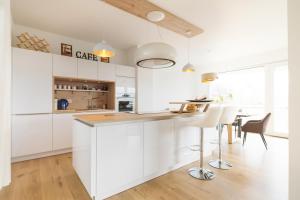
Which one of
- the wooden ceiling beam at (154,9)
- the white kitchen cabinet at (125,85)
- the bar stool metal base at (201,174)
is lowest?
the bar stool metal base at (201,174)

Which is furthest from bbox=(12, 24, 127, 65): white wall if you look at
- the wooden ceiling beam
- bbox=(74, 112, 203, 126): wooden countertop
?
bbox=(74, 112, 203, 126): wooden countertop

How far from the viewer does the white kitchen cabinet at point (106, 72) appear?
13.1 feet

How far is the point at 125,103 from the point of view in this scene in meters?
4.45

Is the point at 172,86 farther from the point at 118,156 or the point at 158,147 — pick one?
the point at 118,156

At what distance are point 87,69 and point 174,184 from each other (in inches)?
127

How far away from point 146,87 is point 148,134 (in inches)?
113

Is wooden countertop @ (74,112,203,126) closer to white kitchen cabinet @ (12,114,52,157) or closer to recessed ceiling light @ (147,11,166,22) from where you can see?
white kitchen cabinet @ (12,114,52,157)

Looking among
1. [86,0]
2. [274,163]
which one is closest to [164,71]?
[86,0]

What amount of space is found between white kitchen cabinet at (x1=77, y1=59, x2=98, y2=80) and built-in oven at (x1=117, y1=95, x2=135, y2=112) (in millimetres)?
927

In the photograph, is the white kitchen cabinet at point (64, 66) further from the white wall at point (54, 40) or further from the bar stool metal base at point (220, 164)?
the bar stool metal base at point (220, 164)

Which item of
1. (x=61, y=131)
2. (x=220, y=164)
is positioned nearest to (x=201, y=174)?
(x=220, y=164)

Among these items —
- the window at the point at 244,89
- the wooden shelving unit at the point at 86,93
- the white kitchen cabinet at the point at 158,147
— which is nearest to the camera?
the white kitchen cabinet at the point at 158,147

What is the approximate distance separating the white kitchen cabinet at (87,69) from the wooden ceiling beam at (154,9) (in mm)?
1790

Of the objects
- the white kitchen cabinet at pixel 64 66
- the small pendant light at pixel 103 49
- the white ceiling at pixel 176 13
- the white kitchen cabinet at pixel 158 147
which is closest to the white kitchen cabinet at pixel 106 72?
the white kitchen cabinet at pixel 64 66
